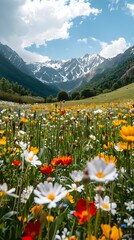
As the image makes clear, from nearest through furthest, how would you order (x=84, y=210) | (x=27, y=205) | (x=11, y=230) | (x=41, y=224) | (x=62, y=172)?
(x=41, y=224)
(x=84, y=210)
(x=11, y=230)
(x=27, y=205)
(x=62, y=172)

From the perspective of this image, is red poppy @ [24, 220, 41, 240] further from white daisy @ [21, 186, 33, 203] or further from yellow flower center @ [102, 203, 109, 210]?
white daisy @ [21, 186, 33, 203]

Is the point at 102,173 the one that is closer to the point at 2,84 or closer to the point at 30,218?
the point at 30,218

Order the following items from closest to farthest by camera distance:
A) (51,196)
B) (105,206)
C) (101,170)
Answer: (101,170) < (51,196) < (105,206)

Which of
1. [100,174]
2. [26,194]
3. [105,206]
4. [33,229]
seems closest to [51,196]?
[33,229]

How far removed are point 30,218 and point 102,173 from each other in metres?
0.84

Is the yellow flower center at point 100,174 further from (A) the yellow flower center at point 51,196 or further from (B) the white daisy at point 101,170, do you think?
(A) the yellow flower center at point 51,196

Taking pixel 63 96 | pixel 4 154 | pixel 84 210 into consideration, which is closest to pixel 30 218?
pixel 84 210

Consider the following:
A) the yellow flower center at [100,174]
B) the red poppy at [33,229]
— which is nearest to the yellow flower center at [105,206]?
the red poppy at [33,229]

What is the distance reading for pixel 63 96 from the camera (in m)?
82.9

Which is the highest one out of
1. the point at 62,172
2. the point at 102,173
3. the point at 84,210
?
the point at 102,173

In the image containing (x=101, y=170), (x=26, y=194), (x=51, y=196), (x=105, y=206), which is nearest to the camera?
(x=101, y=170)

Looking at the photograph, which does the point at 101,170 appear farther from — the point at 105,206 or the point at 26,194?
the point at 26,194

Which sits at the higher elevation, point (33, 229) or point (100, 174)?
point (100, 174)

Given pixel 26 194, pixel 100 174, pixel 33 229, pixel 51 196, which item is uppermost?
pixel 100 174
